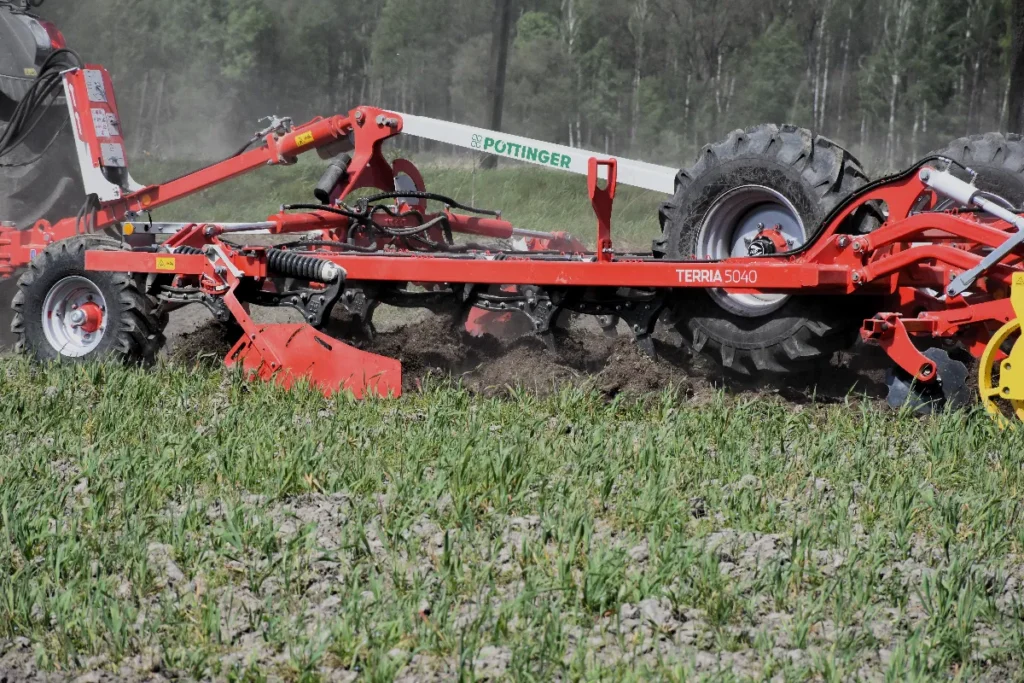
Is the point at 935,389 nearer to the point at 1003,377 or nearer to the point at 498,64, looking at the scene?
the point at 1003,377

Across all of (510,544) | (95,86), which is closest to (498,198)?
(95,86)

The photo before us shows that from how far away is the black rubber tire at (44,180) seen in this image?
10008mm

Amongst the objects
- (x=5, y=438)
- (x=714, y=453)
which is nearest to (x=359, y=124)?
(x=5, y=438)

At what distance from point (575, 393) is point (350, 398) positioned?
103 centimetres

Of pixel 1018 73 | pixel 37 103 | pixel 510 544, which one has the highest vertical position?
pixel 1018 73

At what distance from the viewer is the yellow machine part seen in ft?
16.6

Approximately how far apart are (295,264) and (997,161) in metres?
3.65

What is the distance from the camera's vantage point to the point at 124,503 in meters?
4.10

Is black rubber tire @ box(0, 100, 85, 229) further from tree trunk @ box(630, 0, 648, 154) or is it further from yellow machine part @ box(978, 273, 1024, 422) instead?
tree trunk @ box(630, 0, 648, 154)

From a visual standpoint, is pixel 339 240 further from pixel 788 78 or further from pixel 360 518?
pixel 788 78

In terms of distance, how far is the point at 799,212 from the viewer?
6.13 meters

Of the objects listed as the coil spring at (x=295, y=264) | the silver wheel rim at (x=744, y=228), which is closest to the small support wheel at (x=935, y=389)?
the silver wheel rim at (x=744, y=228)

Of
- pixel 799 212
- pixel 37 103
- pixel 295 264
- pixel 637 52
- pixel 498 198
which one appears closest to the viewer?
pixel 799 212

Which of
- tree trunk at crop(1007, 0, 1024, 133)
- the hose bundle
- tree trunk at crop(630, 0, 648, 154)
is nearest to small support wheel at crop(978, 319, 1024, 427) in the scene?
the hose bundle
